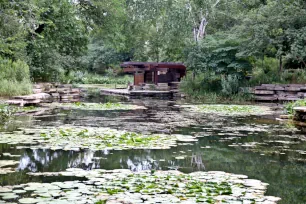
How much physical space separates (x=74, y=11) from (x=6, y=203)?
1593 centimetres

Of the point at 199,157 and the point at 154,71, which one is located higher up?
the point at 154,71

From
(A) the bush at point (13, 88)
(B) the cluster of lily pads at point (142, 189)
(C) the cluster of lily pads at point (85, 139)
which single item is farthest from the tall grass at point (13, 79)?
(B) the cluster of lily pads at point (142, 189)

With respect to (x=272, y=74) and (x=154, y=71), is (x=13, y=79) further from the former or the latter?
(x=154, y=71)

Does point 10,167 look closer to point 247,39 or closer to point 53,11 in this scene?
point 53,11

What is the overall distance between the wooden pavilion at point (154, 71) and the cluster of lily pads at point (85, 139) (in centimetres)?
2040

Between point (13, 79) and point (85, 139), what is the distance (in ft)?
28.2

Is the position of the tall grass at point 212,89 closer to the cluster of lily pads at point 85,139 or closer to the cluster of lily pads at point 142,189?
the cluster of lily pads at point 85,139

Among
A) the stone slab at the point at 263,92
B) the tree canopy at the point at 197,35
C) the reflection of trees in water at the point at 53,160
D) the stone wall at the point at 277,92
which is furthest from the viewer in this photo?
the stone slab at the point at 263,92

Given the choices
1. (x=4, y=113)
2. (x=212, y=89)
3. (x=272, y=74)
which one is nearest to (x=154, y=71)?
(x=212, y=89)

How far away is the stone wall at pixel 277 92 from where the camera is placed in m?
18.4

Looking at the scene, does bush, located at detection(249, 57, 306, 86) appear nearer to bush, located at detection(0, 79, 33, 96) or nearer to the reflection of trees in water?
bush, located at detection(0, 79, 33, 96)

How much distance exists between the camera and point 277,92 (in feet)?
63.1

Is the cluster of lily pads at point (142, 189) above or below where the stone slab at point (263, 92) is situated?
below

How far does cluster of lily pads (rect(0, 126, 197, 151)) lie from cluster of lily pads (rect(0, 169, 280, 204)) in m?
1.61
